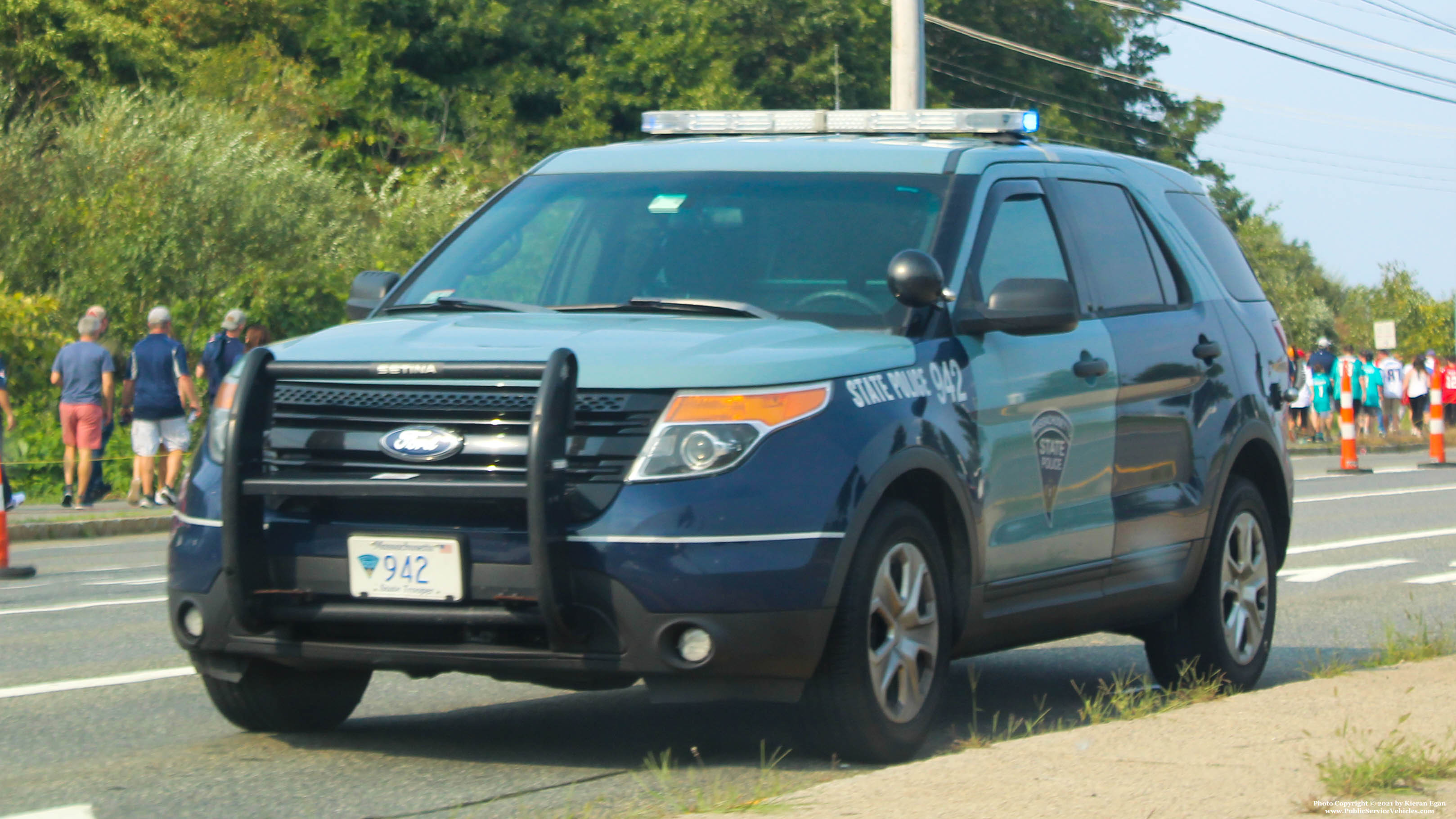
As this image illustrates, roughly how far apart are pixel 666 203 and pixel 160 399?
41.9ft

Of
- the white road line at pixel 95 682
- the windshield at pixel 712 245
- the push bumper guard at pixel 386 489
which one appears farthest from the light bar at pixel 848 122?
the white road line at pixel 95 682

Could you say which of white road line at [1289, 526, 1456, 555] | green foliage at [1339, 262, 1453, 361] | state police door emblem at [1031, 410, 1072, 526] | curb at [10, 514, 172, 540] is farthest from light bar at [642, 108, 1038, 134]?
green foliage at [1339, 262, 1453, 361]

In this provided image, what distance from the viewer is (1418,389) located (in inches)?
1580

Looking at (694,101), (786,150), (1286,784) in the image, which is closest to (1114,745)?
(1286,784)

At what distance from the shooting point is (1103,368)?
6879 millimetres

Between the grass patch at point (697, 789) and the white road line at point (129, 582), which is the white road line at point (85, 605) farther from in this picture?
the grass patch at point (697, 789)

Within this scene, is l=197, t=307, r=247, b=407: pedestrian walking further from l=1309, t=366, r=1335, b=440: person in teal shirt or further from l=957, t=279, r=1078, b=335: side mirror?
l=1309, t=366, r=1335, b=440: person in teal shirt

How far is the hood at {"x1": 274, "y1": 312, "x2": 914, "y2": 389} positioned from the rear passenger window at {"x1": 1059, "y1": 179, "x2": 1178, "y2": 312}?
1464 mm

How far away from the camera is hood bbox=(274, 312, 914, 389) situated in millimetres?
5328

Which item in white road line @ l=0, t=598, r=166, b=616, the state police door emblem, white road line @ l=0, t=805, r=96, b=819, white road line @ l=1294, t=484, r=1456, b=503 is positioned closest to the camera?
Answer: white road line @ l=0, t=805, r=96, b=819

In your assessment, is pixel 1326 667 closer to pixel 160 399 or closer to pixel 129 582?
pixel 129 582

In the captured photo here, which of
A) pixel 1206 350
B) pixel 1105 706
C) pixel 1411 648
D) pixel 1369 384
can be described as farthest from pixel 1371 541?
pixel 1369 384

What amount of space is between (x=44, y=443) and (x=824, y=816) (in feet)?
62.6

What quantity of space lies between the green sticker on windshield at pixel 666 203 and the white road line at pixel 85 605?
522 centimetres
